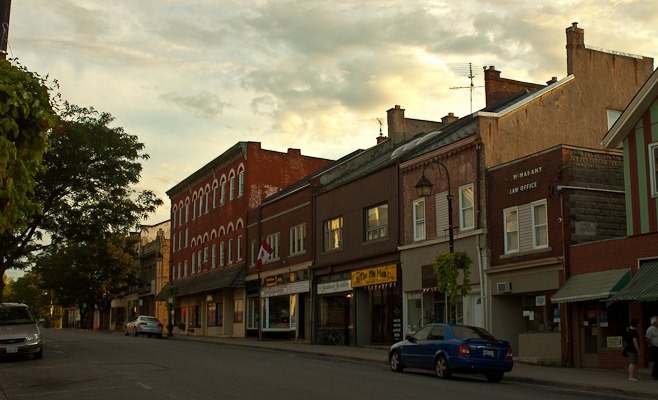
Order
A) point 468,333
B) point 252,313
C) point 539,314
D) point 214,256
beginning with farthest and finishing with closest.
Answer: point 214,256 < point 252,313 < point 539,314 < point 468,333

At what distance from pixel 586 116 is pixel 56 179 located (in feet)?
69.6

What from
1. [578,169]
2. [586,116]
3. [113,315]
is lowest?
[113,315]

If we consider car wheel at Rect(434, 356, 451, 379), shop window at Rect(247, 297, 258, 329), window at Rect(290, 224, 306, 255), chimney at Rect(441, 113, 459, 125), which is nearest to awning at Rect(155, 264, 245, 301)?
shop window at Rect(247, 297, 258, 329)

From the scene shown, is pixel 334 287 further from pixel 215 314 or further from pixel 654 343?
pixel 654 343

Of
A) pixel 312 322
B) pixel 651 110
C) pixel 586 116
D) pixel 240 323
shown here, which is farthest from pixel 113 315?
pixel 651 110

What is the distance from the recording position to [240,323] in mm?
49375

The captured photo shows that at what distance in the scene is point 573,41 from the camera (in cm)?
3009

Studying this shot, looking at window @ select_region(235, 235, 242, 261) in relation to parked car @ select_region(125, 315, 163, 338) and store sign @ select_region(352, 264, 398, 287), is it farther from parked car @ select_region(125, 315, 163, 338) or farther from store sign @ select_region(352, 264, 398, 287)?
store sign @ select_region(352, 264, 398, 287)

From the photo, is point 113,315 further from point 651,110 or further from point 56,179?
point 651,110

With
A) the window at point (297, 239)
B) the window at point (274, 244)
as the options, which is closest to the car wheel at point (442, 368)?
the window at point (297, 239)

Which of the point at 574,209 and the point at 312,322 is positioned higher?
the point at 574,209

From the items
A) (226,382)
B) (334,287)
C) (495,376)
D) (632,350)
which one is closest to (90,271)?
(334,287)

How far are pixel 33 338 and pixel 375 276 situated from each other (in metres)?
15.2

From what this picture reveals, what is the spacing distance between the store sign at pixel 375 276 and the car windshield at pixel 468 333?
12.7 meters
